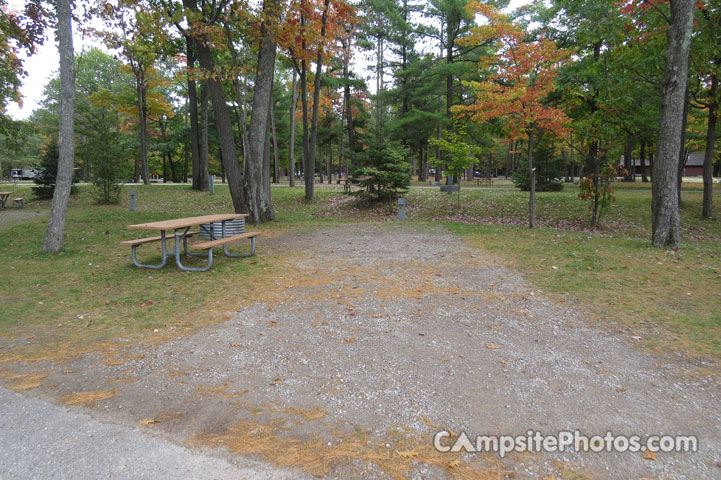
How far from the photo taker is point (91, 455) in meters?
2.13

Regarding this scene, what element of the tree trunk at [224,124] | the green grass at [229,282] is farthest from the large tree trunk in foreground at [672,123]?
the tree trunk at [224,124]

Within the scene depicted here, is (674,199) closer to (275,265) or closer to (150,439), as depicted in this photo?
(275,265)

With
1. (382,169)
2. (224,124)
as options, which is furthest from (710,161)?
(224,124)

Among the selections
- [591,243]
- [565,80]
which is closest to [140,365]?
[591,243]

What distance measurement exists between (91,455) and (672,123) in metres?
10.5

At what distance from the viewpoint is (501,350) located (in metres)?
3.48

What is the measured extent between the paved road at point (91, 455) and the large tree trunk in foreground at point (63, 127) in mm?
6149

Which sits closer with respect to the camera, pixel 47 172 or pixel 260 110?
pixel 260 110

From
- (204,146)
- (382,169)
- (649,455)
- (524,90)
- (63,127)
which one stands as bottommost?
(649,455)

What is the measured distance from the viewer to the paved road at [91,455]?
1997 mm

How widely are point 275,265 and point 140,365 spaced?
3602 mm

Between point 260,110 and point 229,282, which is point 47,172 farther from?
point 229,282

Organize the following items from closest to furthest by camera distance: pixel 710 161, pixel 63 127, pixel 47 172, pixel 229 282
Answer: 1. pixel 229 282
2. pixel 63 127
3. pixel 710 161
4. pixel 47 172

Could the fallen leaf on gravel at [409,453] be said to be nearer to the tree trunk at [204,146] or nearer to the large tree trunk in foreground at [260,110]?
the large tree trunk in foreground at [260,110]
